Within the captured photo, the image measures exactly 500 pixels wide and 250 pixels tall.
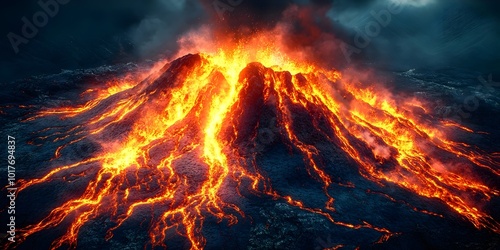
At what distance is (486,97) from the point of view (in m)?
32.1

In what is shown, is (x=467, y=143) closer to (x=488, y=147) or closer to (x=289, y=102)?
(x=488, y=147)

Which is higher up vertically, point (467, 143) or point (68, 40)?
point (68, 40)

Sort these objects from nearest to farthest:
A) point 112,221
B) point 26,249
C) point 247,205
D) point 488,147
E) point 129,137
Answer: point 26,249
point 112,221
point 247,205
point 129,137
point 488,147

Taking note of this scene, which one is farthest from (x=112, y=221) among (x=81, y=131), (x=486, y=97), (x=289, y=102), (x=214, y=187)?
(x=486, y=97)

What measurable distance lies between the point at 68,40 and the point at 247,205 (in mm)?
36515

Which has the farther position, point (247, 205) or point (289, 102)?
point (289, 102)

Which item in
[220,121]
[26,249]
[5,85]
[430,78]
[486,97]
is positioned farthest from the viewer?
[430,78]

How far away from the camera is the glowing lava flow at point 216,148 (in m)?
14.2

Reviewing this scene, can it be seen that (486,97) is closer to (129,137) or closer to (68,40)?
(129,137)

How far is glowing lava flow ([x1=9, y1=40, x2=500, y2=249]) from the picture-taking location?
A: 14.2m

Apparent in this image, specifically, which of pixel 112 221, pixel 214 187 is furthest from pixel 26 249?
pixel 214 187

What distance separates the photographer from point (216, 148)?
734 inches

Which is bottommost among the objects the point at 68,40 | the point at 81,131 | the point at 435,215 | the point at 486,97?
the point at 435,215

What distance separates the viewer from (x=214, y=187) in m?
15.6
